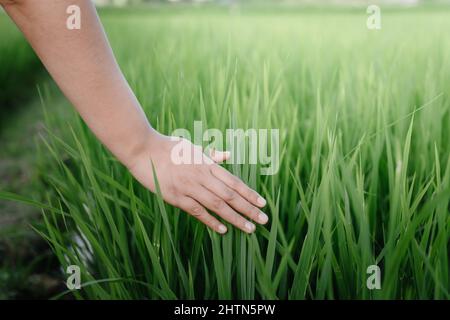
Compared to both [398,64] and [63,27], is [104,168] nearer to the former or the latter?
[63,27]

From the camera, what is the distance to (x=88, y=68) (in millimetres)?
671

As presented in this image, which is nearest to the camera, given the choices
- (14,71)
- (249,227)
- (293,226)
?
(249,227)

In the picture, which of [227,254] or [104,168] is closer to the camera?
[227,254]

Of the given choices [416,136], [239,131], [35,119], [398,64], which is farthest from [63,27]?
[35,119]

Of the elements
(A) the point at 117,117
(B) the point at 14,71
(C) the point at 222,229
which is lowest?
(C) the point at 222,229

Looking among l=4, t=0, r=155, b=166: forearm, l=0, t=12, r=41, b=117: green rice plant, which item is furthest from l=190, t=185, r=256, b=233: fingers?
l=0, t=12, r=41, b=117: green rice plant

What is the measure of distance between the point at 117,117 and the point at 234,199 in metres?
0.19

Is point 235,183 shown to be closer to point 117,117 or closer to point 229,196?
point 229,196

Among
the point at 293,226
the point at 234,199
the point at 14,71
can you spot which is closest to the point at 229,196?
the point at 234,199

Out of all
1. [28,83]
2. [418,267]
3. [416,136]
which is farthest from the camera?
[28,83]

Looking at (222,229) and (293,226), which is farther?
(293,226)

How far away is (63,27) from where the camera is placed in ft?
2.13

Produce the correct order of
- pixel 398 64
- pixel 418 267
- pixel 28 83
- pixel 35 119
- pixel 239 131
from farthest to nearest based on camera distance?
1. pixel 28 83
2. pixel 35 119
3. pixel 398 64
4. pixel 239 131
5. pixel 418 267

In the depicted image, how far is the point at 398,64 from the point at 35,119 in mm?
1842
